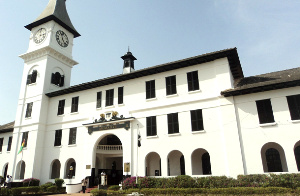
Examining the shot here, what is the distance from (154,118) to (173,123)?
79.1 inches

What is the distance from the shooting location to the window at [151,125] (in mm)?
21781

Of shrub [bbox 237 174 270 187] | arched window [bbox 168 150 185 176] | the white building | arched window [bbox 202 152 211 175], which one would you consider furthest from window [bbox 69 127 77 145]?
shrub [bbox 237 174 270 187]

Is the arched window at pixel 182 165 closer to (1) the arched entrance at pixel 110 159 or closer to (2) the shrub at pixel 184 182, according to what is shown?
(2) the shrub at pixel 184 182

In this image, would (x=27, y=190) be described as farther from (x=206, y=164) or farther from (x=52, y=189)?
(x=206, y=164)

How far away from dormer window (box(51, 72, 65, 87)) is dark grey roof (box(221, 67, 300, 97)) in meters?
21.8

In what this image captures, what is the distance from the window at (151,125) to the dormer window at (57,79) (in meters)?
15.5

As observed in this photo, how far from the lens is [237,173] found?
682 inches

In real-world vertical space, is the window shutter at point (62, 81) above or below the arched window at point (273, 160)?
above

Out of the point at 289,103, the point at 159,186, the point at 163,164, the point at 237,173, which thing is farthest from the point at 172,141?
the point at 289,103

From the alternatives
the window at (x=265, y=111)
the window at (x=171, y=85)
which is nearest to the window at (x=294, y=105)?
the window at (x=265, y=111)

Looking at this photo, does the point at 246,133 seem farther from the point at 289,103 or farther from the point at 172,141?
the point at 172,141

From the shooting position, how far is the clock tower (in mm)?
27594

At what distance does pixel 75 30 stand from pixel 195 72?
22.0 meters

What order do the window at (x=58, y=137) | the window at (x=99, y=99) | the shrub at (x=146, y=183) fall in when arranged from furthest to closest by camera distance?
the window at (x=58, y=137)
the window at (x=99, y=99)
the shrub at (x=146, y=183)
